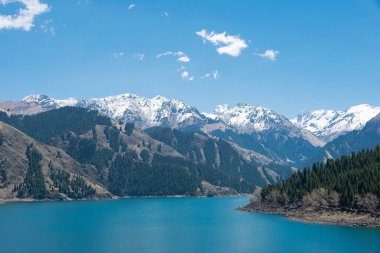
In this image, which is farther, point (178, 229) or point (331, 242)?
point (178, 229)

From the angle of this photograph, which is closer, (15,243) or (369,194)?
(15,243)

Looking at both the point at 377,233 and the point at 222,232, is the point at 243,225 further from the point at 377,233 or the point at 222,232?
the point at 377,233

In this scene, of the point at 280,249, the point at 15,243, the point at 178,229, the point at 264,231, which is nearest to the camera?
the point at 280,249

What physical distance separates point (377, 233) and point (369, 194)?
24913mm

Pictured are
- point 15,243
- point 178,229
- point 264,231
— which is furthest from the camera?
point 178,229

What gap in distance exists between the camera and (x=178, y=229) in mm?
188375

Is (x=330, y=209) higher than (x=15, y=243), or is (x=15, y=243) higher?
(x=330, y=209)

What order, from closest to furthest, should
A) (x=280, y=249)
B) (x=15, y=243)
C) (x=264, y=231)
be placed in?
(x=280, y=249) < (x=15, y=243) < (x=264, y=231)

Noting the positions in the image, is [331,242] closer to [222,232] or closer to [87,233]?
[222,232]

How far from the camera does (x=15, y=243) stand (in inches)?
5960

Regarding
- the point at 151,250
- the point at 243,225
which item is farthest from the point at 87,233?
the point at 243,225

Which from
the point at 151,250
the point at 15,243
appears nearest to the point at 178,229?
the point at 151,250

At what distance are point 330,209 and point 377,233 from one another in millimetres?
39812

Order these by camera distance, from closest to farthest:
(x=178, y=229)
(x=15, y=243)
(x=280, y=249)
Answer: (x=280, y=249) < (x=15, y=243) < (x=178, y=229)
